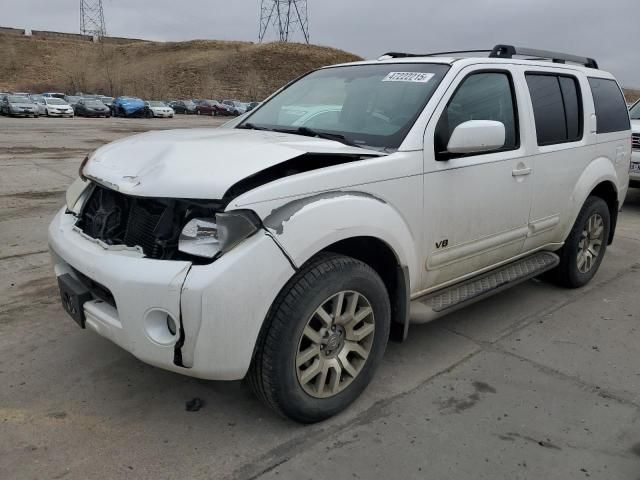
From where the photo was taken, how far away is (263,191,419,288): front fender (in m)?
2.46

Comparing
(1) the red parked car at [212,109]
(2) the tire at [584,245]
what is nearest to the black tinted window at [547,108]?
(2) the tire at [584,245]

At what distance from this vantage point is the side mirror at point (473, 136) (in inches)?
121

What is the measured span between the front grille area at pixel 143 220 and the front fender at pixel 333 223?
33 cm

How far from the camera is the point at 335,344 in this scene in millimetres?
2842

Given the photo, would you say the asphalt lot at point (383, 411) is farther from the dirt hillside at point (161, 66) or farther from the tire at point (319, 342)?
the dirt hillside at point (161, 66)

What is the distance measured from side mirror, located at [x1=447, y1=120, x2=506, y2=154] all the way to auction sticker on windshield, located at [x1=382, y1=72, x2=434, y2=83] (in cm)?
49

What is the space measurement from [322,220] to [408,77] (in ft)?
4.69

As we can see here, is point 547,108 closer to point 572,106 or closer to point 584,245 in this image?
point 572,106

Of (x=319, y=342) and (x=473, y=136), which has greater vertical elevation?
(x=473, y=136)

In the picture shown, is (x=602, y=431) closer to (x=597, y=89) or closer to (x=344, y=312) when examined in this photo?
(x=344, y=312)

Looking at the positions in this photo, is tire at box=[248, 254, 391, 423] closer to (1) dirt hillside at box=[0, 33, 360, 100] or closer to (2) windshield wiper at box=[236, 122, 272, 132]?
(2) windshield wiper at box=[236, 122, 272, 132]

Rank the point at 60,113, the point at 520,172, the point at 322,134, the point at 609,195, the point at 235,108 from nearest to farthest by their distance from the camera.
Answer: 1. the point at 322,134
2. the point at 520,172
3. the point at 609,195
4. the point at 60,113
5. the point at 235,108

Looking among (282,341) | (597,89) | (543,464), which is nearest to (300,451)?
(282,341)

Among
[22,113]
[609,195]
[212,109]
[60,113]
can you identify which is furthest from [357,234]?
[212,109]
